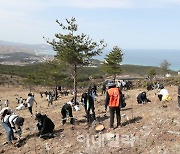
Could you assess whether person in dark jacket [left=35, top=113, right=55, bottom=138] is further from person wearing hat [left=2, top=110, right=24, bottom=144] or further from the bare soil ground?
person wearing hat [left=2, top=110, right=24, bottom=144]

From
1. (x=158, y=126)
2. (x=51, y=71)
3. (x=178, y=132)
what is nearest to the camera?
(x=178, y=132)

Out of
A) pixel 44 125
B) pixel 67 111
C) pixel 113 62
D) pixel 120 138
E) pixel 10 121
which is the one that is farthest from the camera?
pixel 113 62

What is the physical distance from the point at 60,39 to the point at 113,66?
22465 mm

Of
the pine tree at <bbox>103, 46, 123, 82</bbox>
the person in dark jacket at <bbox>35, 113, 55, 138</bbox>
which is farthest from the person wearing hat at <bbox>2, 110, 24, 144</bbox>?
the pine tree at <bbox>103, 46, 123, 82</bbox>

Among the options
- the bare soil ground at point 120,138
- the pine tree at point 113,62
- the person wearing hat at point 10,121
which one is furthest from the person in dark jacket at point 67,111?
the pine tree at point 113,62

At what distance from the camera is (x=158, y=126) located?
12156mm

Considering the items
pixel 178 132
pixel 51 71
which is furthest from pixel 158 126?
pixel 51 71

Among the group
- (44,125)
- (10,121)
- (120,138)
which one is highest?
(10,121)

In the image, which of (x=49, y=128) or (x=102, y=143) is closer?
(x=102, y=143)

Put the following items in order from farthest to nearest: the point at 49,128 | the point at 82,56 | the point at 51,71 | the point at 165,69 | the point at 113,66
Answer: the point at 165,69 → the point at 113,66 → the point at 51,71 → the point at 82,56 → the point at 49,128

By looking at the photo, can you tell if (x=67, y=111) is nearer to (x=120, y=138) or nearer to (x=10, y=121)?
(x=10, y=121)

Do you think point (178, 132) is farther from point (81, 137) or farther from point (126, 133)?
point (81, 137)

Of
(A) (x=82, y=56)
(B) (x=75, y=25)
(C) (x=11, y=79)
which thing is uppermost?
(B) (x=75, y=25)

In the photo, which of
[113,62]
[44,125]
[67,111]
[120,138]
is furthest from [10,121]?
Result: [113,62]
